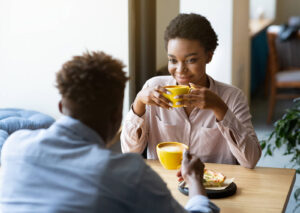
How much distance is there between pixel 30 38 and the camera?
2.86 m

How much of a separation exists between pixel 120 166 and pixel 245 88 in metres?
3.80

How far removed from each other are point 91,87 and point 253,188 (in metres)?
0.74

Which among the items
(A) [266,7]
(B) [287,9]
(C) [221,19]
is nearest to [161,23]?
(C) [221,19]

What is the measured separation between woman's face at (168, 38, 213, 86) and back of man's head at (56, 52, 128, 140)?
78cm

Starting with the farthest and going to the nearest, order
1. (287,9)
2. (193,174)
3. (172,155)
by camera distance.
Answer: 1. (287,9)
2. (172,155)
3. (193,174)

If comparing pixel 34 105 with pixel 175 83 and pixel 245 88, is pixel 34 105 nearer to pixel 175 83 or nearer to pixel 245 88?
pixel 175 83

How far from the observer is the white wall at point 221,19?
3.87 m

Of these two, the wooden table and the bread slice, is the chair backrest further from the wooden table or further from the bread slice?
the bread slice

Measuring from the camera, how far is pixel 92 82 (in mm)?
1057

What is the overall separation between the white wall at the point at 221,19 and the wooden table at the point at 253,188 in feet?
7.57

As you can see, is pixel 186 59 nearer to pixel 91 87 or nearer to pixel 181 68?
pixel 181 68

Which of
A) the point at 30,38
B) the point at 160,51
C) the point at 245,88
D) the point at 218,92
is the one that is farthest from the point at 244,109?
the point at 245,88

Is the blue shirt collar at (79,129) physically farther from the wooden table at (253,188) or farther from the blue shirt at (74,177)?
the wooden table at (253,188)

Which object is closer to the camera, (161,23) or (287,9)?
(161,23)
